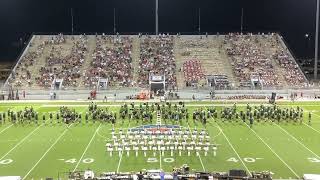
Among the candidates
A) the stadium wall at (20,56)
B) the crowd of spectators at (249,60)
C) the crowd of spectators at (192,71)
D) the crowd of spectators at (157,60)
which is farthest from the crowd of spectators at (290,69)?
the stadium wall at (20,56)

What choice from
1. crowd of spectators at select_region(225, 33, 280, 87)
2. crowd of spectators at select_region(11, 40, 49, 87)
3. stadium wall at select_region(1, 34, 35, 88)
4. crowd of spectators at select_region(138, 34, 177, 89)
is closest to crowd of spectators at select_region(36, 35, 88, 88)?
crowd of spectators at select_region(11, 40, 49, 87)

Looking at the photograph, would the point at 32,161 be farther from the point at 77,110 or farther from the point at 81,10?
the point at 81,10

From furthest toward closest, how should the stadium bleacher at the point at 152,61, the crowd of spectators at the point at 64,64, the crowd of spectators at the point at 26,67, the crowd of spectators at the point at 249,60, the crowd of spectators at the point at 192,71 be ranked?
the crowd of spectators at the point at 249,60
the crowd of spectators at the point at 64,64
the crowd of spectators at the point at 26,67
the stadium bleacher at the point at 152,61
the crowd of spectators at the point at 192,71

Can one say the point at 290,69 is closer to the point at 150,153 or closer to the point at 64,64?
the point at 64,64

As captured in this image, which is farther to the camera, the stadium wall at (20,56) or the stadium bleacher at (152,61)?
the stadium wall at (20,56)

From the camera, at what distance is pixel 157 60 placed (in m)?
52.1

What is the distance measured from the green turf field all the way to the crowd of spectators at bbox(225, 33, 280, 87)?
57.6 ft

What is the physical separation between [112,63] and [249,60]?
14528 mm

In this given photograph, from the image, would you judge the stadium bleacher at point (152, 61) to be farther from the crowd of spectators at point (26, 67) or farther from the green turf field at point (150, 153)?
the green turf field at point (150, 153)

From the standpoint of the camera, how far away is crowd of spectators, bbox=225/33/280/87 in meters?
48.9

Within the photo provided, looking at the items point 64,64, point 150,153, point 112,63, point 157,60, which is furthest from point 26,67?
point 150,153

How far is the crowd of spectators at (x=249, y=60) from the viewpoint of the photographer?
4891 centimetres

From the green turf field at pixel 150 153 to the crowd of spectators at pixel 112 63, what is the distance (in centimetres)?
1817

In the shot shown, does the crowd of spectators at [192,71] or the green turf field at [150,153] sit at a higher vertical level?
the crowd of spectators at [192,71]
